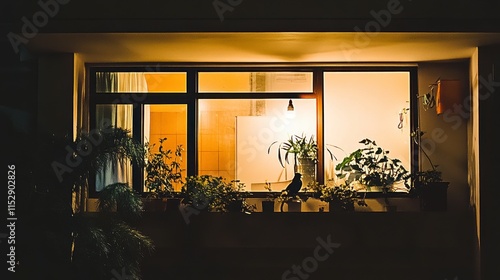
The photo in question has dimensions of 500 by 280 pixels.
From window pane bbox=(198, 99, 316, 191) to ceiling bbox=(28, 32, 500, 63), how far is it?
0.59 meters

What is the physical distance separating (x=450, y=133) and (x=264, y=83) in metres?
2.31

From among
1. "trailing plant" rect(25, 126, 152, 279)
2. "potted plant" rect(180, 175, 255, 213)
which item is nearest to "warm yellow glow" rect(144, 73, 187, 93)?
"potted plant" rect(180, 175, 255, 213)

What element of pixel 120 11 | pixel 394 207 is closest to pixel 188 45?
pixel 120 11

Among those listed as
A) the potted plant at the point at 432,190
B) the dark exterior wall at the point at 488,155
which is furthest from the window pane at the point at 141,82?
the dark exterior wall at the point at 488,155

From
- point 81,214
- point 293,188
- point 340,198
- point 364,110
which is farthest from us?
point 364,110

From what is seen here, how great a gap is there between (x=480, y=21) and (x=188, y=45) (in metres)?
3.09

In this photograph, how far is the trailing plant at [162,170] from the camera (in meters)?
8.12

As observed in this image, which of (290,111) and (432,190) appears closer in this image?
(432,190)

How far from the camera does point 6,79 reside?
834cm

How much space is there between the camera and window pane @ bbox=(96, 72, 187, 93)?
848 centimetres

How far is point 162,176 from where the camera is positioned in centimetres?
819

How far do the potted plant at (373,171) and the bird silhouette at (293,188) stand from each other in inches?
24.6

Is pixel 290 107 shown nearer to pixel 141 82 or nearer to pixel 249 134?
pixel 249 134

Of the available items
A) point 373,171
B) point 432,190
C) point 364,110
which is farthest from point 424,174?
point 364,110
